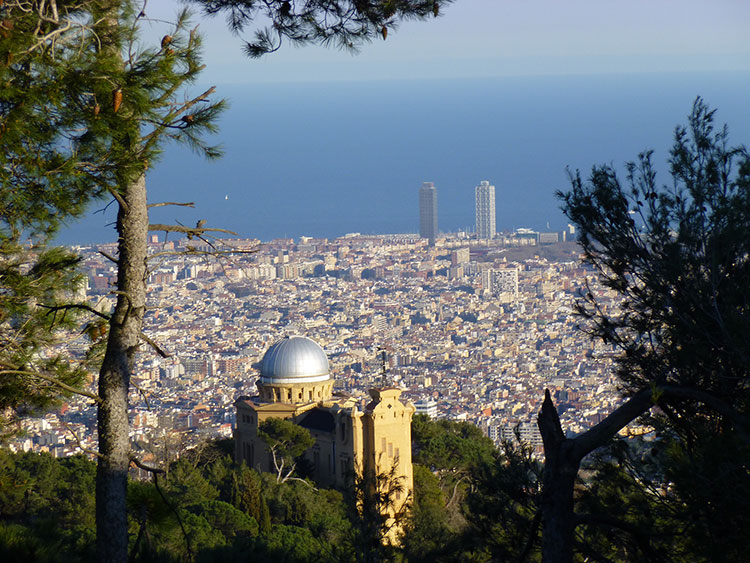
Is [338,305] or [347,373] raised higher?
[338,305]

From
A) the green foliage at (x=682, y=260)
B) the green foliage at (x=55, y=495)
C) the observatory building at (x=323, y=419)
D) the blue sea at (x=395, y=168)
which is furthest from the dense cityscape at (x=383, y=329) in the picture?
the green foliage at (x=682, y=260)

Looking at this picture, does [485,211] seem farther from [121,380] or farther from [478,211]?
[121,380]

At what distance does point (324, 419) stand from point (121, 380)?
15.6 meters

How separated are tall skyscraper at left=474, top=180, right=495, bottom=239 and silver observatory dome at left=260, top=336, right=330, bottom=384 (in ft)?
305

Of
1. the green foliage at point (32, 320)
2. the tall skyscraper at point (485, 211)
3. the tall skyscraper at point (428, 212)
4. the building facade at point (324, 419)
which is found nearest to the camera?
the green foliage at point (32, 320)

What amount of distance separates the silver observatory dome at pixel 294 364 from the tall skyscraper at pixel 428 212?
92.7 meters

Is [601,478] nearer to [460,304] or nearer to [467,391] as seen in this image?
[467,391]

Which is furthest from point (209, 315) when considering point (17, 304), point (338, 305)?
point (17, 304)

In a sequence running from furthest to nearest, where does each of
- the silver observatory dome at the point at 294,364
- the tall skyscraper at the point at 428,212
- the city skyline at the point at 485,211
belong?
the tall skyscraper at the point at 428,212
the city skyline at the point at 485,211
the silver observatory dome at the point at 294,364

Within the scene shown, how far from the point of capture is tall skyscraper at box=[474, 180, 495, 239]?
11489cm

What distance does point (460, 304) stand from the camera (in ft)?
258

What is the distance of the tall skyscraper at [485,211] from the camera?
115 m

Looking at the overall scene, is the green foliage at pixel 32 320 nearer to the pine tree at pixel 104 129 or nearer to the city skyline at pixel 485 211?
the pine tree at pixel 104 129

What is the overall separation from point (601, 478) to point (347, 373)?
155 feet
